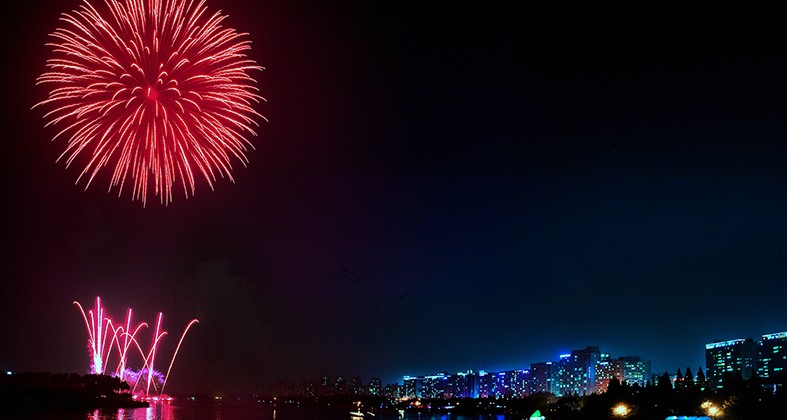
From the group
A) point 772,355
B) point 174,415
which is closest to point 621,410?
point 174,415

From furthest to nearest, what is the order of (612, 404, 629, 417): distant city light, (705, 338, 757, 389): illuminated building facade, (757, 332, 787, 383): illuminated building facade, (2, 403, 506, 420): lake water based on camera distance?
(705, 338, 757, 389): illuminated building facade
(757, 332, 787, 383): illuminated building facade
(2, 403, 506, 420): lake water
(612, 404, 629, 417): distant city light

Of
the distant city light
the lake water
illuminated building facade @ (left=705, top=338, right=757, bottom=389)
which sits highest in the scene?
illuminated building facade @ (left=705, top=338, right=757, bottom=389)

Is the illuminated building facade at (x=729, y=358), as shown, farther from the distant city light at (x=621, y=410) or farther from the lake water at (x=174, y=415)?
the distant city light at (x=621, y=410)

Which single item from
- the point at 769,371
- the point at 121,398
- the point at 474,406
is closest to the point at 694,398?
the point at 769,371

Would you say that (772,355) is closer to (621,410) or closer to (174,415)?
(621,410)

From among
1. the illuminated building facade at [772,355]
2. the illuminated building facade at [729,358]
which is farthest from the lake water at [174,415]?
the illuminated building facade at [729,358]

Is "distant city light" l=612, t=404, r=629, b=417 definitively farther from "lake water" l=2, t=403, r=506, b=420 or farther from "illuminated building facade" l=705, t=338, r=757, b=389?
"illuminated building facade" l=705, t=338, r=757, b=389

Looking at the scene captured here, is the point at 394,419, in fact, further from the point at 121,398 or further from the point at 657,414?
the point at 657,414

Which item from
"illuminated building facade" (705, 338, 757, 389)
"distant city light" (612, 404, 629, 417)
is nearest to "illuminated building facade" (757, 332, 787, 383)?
"illuminated building facade" (705, 338, 757, 389)
